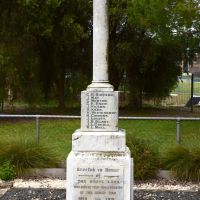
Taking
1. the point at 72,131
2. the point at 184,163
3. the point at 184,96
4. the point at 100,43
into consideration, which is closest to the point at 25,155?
the point at 184,163

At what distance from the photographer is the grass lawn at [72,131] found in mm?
14722

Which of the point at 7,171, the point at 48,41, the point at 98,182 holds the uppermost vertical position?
the point at 48,41

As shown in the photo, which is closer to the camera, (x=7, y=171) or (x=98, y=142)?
(x=98, y=142)

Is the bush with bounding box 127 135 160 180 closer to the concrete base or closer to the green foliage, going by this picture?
the green foliage

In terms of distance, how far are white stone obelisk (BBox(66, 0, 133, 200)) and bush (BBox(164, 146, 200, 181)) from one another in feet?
11.7

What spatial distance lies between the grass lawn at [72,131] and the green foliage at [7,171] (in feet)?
6.20

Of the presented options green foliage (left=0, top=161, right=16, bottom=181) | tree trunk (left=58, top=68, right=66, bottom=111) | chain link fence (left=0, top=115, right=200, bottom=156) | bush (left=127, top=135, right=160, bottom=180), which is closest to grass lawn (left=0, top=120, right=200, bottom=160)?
chain link fence (left=0, top=115, right=200, bottom=156)

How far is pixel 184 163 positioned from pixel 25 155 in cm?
319

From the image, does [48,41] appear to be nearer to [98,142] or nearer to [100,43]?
[100,43]

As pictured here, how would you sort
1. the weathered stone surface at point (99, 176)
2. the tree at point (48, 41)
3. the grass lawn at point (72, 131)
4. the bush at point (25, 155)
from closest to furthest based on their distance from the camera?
the weathered stone surface at point (99, 176), the bush at point (25, 155), the grass lawn at point (72, 131), the tree at point (48, 41)

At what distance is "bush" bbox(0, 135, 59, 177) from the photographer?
11.0 meters

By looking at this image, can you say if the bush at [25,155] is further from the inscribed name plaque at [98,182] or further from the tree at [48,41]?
the tree at [48,41]

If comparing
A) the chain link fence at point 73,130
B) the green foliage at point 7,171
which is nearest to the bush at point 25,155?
the green foliage at point 7,171

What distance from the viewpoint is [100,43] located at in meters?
7.66
